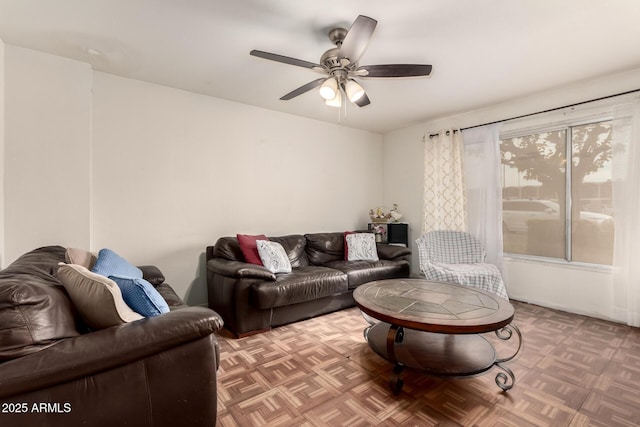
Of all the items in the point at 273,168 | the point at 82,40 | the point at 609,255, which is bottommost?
the point at 609,255

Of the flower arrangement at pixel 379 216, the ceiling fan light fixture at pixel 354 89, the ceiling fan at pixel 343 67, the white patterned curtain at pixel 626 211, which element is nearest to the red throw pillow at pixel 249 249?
the ceiling fan at pixel 343 67

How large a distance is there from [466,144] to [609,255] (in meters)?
1.98

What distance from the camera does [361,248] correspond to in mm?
4016

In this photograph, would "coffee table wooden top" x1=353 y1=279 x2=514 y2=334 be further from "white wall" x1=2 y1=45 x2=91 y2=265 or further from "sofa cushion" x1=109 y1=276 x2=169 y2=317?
"white wall" x1=2 y1=45 x2=91 y2=265

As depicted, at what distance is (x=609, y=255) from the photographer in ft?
10.1

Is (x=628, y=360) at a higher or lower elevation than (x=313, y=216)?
lower

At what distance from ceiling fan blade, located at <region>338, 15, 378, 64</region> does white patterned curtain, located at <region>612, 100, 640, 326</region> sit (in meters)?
2.88

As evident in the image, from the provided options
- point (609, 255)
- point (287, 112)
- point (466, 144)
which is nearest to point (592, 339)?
point (609, 255)

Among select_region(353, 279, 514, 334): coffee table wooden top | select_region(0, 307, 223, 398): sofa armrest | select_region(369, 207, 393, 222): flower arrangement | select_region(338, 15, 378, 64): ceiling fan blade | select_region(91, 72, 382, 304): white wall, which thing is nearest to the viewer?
select_region(0, 307, 223, 398): sofa armrest

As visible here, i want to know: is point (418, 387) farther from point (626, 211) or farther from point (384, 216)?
point (384, 216)

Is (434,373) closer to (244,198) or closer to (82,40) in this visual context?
(244,198)

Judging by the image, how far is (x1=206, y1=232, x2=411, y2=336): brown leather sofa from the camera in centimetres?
270

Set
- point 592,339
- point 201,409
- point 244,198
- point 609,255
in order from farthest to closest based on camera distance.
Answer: point 244,198 → point 609,255 → point 592,339 → point 201,409

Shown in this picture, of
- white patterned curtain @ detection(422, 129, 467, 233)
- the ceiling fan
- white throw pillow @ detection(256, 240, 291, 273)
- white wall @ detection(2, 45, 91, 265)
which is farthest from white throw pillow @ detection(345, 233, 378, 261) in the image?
white wall @ detection(2, 45, 91, 265)
